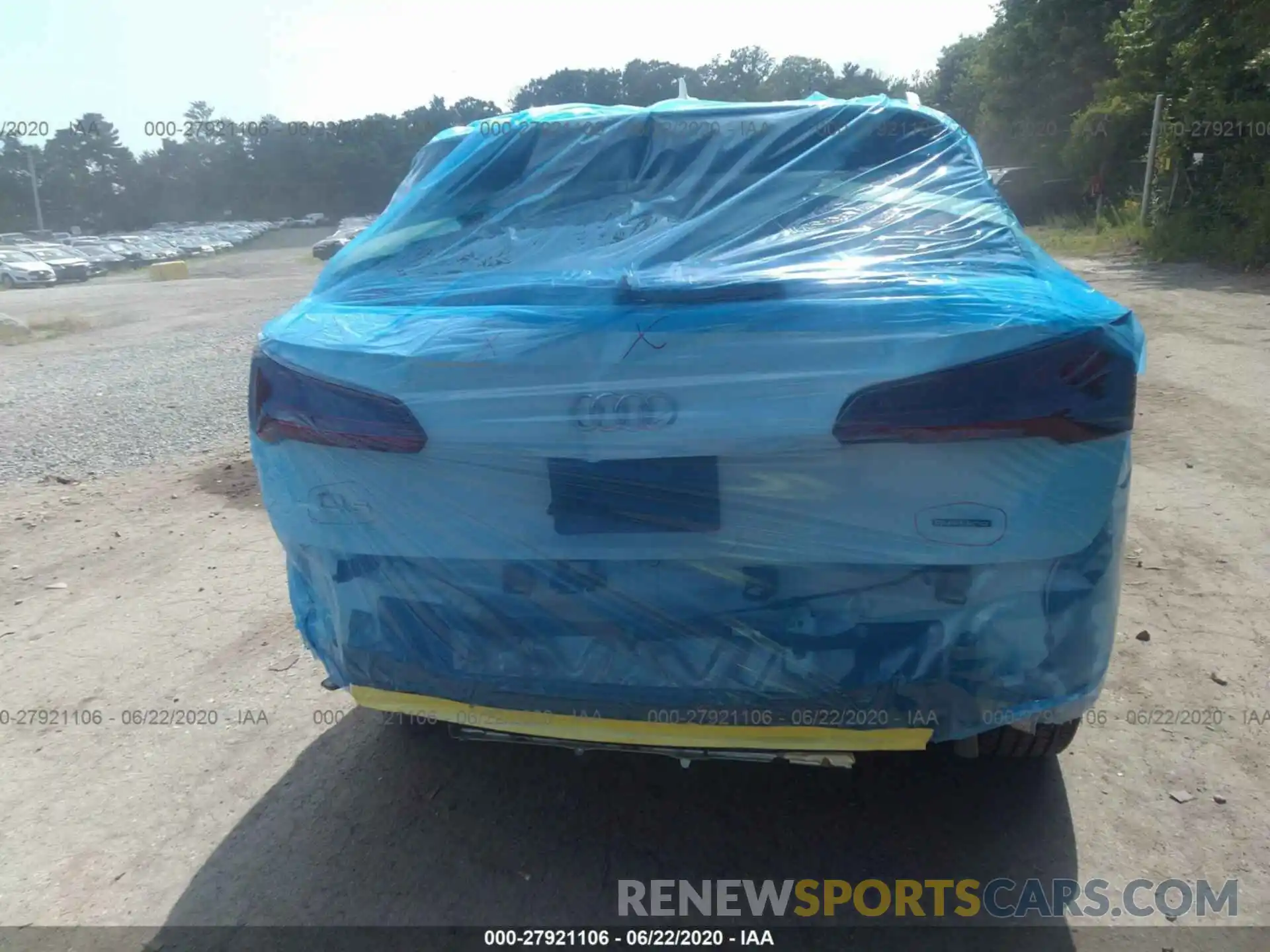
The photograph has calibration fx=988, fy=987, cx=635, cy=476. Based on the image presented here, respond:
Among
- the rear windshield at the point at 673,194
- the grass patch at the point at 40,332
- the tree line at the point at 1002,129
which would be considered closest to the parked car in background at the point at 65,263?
the tree line at the point at 1002,129

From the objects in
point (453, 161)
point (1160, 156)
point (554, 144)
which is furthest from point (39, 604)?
point (1160, 156)

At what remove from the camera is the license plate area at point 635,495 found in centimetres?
197

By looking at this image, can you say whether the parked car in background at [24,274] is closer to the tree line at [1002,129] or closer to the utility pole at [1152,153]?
the tree line at [1002,129]

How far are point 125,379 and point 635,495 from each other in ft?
29.9

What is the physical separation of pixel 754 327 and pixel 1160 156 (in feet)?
63.5

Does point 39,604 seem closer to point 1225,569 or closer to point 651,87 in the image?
point 1225,569

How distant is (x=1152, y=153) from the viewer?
1836cm

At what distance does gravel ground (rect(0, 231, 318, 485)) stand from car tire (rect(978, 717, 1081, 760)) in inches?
220

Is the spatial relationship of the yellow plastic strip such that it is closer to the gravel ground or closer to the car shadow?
the car shadow

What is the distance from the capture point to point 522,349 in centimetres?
198

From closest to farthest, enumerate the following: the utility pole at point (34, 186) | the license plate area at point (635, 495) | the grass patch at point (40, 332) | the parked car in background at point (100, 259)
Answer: the license plate area at point (635, 495) → the grass patch at point (40, 332) → the parked car in background at point (100, 259) → the utility pole at point (34, 186)

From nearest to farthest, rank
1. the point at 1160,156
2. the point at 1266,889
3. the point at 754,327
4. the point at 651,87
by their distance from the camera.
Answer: the point at 754,327, the point at 1266,889, the point at 1160,156, the point at 651,87

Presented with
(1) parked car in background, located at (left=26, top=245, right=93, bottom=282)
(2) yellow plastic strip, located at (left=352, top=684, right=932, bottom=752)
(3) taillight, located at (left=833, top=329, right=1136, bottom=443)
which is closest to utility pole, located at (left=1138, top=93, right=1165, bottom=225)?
(3) taillight, located at (left=833, top=329, right=1136, bottom=443)

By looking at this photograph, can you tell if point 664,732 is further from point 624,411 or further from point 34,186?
point 34,186
